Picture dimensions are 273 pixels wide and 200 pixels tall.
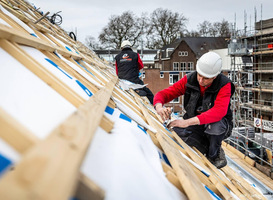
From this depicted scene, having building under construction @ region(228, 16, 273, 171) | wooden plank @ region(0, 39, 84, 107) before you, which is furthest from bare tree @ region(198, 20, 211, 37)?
wooden plank @ region(0, 39, 84, 107)

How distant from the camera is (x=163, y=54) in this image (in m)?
41.8

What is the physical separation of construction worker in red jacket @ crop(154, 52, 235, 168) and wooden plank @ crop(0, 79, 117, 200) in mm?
2758

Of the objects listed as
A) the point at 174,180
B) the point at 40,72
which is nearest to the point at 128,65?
the point at 40,72

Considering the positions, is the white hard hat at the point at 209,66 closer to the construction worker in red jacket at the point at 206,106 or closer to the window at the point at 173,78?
the construction worker in red jacket at the point at 206,106

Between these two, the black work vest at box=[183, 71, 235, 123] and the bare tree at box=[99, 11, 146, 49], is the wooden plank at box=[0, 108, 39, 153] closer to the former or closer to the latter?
the black work vest at box=[183, 71, 235, 123]

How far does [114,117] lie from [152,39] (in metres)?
46.5

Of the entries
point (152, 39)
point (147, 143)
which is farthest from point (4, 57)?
point (152, 39)

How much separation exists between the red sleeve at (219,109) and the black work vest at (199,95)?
0.09 metres

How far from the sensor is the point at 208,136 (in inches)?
170

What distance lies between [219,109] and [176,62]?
37.0 metres

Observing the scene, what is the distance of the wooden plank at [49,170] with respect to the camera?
77cm

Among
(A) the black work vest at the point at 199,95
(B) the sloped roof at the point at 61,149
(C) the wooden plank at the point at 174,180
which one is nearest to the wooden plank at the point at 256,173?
(A) the black work vest at the point at 199,95

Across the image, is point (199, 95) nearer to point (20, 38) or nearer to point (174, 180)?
point (174, 180)

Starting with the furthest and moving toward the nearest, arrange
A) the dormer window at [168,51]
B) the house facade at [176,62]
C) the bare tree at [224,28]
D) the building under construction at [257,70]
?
the bare tree at [224,28], the dormer window at [168,51], the house facade at [176,62], the building under construction at [257,70]
